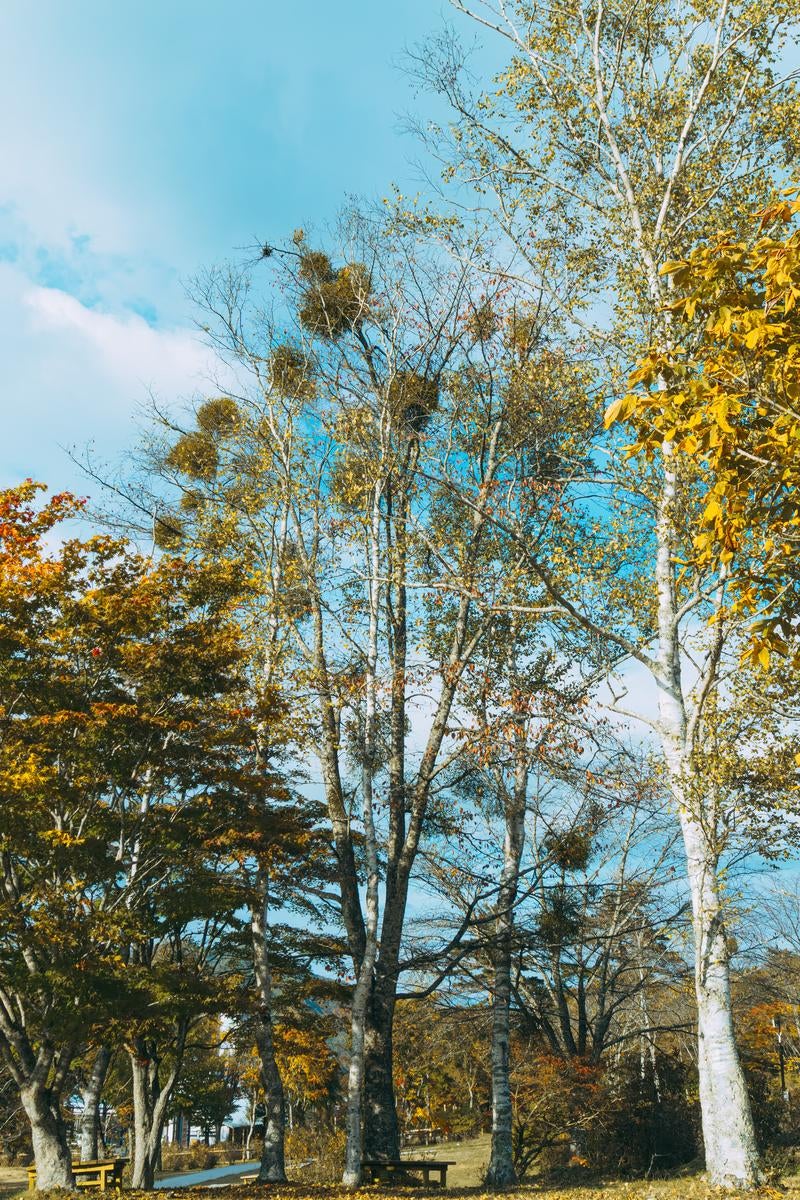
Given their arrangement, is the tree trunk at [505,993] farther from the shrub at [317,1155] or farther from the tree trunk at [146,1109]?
the tree trunk at [146,1109]

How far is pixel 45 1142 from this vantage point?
11617mm

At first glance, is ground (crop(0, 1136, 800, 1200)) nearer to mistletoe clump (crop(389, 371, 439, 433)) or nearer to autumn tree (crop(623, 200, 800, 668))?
autumn tree (crop(623, 200, 800, 668))

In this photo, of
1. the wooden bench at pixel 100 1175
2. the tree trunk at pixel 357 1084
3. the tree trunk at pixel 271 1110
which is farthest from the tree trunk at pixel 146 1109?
the tree trunk at pixel 357 1084

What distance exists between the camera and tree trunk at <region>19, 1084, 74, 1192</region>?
37.8 ft

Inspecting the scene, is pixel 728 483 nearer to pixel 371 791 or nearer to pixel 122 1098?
pixel 371 791

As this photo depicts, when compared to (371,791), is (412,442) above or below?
above

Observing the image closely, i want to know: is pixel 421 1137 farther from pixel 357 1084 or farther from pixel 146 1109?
pixel 357 1084

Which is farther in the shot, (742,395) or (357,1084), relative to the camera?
(357,1084)

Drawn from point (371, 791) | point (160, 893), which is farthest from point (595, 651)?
point (160, 893)

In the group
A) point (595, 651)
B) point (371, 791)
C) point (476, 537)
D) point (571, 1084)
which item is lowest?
point (571, 1084)

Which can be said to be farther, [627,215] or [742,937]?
[742,937]

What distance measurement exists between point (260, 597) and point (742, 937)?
10.9m

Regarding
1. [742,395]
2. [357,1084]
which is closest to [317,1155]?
[357,1084]

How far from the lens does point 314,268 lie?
16438 mm
